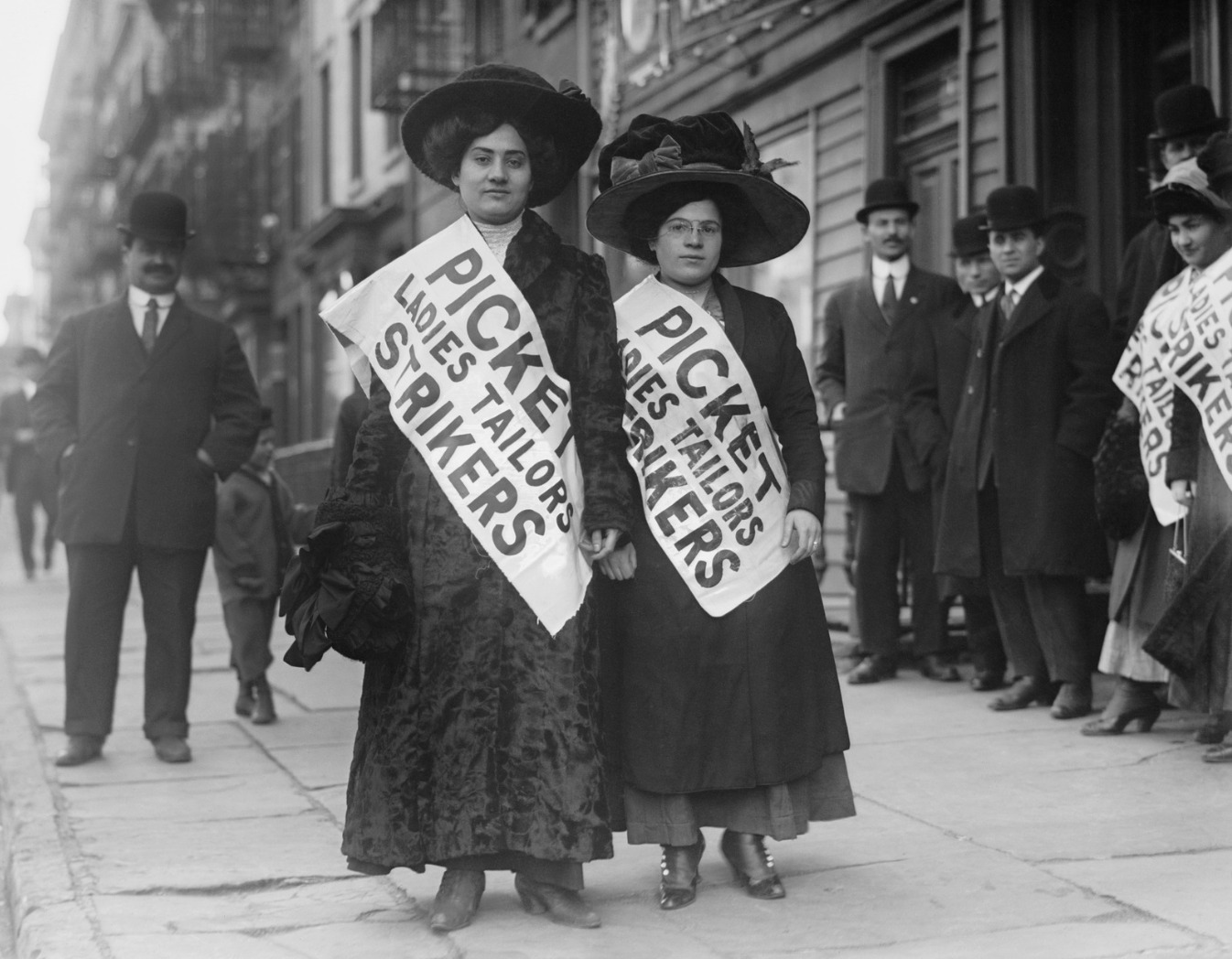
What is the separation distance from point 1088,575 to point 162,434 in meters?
3.51

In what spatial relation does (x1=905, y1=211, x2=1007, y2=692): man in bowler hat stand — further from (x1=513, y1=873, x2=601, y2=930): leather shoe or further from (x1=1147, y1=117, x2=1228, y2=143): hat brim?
(x1=513, y1=873, x2=601, y2=930): leather shoe

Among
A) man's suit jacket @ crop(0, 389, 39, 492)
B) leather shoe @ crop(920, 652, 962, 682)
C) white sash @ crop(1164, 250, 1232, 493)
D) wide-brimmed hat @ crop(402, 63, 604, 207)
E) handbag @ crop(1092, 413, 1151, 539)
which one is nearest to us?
wide-brimmed hat @ crop(402, 63, 604, 207)

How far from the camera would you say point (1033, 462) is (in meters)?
6.65

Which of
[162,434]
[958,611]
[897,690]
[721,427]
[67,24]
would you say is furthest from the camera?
[67,24]

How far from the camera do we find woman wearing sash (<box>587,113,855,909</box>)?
4055 millimetres

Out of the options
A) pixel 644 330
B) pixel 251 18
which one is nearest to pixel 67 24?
pixel 251 18

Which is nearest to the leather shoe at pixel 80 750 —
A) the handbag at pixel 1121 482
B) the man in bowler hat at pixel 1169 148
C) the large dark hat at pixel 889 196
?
the handbag at pixel 1121 482

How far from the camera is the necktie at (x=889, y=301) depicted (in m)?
7.64

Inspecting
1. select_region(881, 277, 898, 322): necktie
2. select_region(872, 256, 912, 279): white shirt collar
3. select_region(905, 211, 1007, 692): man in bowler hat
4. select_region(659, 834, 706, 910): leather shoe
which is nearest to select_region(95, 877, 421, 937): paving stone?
select_region(659, 834, 706, 910): leather shoe

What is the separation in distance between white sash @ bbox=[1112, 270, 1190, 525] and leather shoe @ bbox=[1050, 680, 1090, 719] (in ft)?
2.83

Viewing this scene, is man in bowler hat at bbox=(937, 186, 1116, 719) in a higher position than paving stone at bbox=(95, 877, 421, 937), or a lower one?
higher

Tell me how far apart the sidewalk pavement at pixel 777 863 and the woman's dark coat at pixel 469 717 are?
230 mm

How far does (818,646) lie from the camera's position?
13.8 feet

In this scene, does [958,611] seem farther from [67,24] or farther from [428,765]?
[67,24]
